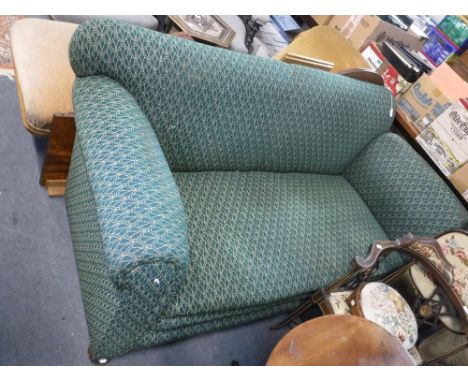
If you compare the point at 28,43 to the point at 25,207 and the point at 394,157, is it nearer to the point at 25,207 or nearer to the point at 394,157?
the point at 25,207

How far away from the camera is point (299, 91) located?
137 centimetres

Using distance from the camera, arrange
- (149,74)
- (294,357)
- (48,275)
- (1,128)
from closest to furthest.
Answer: (294,357) → (149,74) → (48,275) → (1,128)

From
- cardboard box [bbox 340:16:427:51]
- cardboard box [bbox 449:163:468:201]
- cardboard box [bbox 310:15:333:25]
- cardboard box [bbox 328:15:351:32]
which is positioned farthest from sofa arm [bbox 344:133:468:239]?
cardboard box [bbox 310:15:333:25]

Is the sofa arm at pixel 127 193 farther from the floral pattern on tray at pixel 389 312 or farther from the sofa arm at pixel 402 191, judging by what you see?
the sofa arm at pixel 402 191

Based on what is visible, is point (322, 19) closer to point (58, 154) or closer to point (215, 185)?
point (215, 185)

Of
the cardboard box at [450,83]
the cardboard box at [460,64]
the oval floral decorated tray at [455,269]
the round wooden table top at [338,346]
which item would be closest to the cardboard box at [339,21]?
the cardboard box at [460,64]

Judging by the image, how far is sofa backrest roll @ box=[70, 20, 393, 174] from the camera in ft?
3.44

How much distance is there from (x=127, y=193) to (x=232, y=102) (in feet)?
1.88

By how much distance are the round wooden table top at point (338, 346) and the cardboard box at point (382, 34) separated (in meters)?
1.61

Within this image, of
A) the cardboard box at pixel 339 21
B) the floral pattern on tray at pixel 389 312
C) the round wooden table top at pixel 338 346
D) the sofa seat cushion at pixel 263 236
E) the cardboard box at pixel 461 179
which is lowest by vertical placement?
the sofa seat cushion at pixel 263 236

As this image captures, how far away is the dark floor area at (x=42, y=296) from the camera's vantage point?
44.6 inches

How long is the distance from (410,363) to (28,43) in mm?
1595

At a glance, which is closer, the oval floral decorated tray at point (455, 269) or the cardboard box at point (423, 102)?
the oval floral decorated tray at point (455, 269)

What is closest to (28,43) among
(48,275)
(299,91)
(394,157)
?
(48,275)
